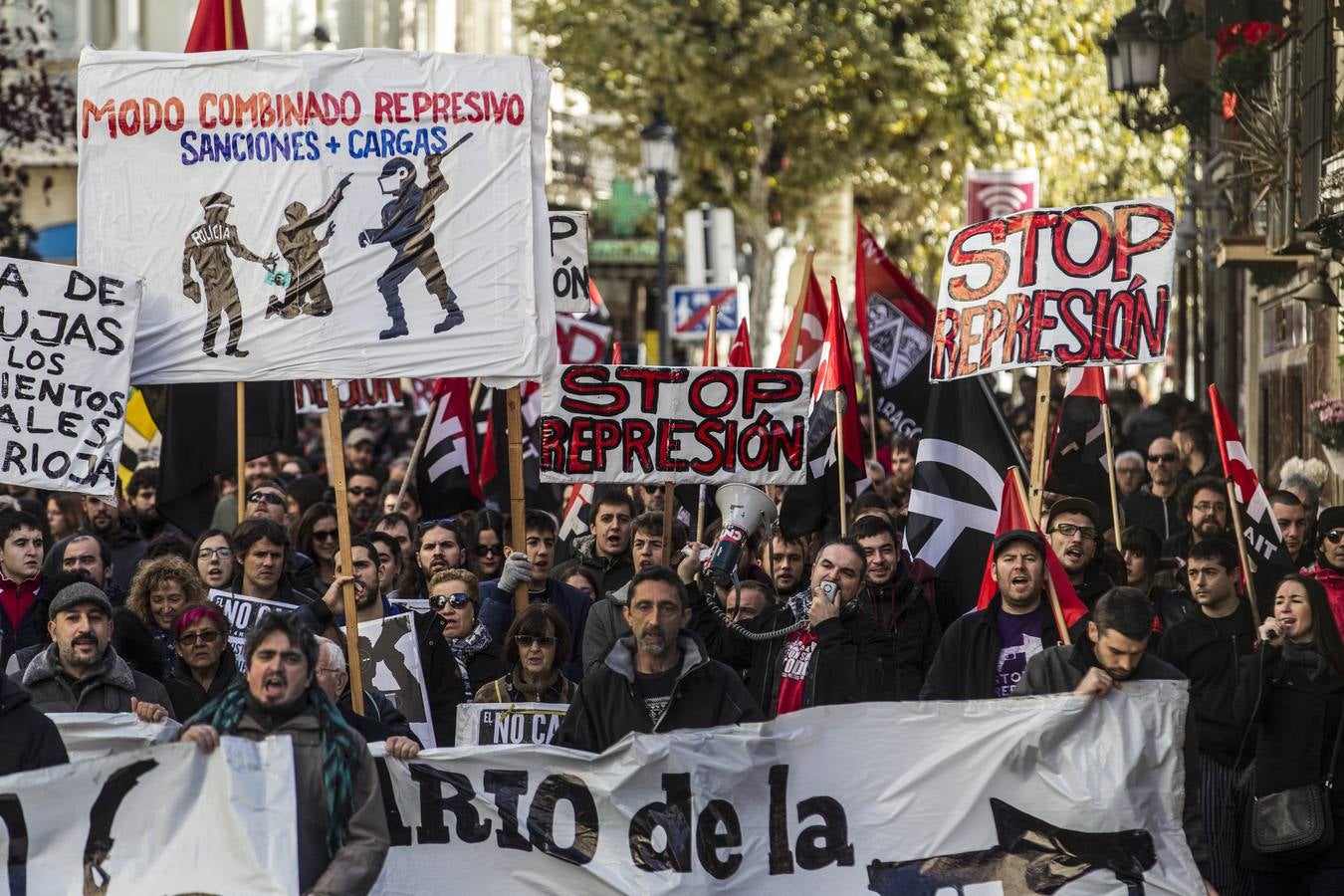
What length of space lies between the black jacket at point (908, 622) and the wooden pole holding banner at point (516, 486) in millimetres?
1333

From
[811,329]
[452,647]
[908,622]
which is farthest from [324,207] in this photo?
[811,329]

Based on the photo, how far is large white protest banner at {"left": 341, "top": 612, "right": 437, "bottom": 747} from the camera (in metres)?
8.55

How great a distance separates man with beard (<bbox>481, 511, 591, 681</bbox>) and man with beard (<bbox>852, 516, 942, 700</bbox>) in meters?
1.05

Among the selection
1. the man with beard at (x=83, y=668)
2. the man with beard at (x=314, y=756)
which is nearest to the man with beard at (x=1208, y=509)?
the man with beard at (x=83, y=668)

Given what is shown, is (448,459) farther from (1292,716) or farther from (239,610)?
(1292,716)

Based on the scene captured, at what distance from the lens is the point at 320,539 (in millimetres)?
10281

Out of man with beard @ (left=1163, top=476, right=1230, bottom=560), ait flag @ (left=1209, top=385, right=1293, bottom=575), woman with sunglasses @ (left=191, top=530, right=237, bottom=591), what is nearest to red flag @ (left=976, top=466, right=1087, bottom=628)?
ait flag @ (left=1209, top=385, right=1293, bottom=575)

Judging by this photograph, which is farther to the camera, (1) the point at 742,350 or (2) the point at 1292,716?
(1) the point at 742,350

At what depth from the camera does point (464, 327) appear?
870 centimetres

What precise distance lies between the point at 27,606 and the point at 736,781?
342 centimetres

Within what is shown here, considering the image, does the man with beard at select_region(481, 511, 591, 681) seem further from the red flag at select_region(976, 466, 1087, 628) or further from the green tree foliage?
the green tree foliage

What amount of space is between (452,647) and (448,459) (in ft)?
11.8

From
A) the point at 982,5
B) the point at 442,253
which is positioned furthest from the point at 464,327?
the point at 982,5

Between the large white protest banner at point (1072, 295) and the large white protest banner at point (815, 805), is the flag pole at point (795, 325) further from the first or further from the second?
the large white protest banner at point (815, 805)
